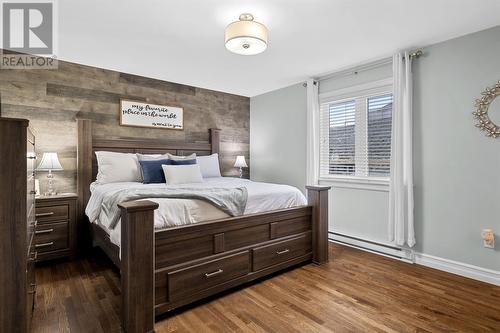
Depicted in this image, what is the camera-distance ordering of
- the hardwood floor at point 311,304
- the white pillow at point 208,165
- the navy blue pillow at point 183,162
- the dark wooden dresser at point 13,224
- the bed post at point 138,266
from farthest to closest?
the white pillow at point 208,165 < the navy blue pillow at point 183,162 < the hardwood floor at point 311,304 < the bed post at point 138,266 < the dark wooden dresser at point 13,224

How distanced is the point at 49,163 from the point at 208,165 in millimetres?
1946

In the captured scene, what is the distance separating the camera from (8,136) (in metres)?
1.34

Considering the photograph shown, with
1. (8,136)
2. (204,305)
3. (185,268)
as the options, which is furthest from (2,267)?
(204,305)

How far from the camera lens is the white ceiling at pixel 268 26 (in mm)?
2113

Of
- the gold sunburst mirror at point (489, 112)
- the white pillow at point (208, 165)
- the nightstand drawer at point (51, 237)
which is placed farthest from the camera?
the white pillow at point (208, 165)

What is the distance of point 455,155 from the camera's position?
2.67 meters

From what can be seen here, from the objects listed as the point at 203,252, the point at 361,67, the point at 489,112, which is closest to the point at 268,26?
the point at 361,67

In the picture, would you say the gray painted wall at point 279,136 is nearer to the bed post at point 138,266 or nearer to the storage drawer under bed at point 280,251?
the storage drawer under bed at point 280,251

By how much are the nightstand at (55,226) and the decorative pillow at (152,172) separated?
78 centimetres

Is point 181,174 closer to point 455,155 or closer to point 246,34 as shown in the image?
point 246,34

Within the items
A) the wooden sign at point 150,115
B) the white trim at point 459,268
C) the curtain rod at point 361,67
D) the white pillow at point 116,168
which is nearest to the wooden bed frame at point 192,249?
the white pillow at point 116,168

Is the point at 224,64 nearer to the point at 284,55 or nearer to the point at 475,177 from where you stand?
the point at 284,55

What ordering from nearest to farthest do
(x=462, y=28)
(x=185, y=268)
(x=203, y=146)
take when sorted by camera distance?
(x=185, y=268) → (x=462, y=28) → (x=203, y=146)

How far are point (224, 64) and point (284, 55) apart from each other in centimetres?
79
